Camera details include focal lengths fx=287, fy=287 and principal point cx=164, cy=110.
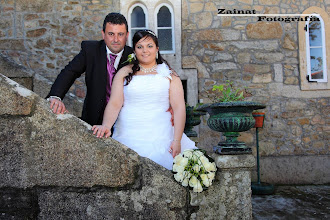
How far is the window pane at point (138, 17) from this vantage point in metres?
5.56

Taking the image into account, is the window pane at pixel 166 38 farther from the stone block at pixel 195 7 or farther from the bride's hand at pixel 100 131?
the bride's hand at pixel 100 131

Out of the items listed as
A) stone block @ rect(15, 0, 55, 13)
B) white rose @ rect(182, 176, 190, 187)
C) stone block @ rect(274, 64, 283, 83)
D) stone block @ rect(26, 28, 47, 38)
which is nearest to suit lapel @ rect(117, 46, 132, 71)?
white rose @ rect(182, 176, 190, 187)

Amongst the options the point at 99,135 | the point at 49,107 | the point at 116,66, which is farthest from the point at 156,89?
the point at 49,107

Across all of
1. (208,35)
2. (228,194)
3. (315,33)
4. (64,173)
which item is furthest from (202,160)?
(315,33)

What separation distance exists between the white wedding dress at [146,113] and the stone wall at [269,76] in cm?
297

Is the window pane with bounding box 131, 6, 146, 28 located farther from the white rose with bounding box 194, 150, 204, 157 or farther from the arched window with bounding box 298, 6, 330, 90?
the white rose with bounding box 194, 150, 204, 157

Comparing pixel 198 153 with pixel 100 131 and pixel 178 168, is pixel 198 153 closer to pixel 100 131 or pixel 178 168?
pixel 178 168

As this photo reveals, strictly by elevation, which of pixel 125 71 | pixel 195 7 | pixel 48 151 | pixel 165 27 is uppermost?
pixel 195 7

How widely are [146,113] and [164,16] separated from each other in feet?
12.1

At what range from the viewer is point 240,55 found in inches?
214

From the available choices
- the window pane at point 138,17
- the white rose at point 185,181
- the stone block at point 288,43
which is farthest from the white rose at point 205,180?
the stone block at point 288,43

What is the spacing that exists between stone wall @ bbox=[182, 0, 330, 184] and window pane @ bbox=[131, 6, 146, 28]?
0.81 meters

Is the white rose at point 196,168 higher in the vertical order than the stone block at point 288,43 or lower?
lower

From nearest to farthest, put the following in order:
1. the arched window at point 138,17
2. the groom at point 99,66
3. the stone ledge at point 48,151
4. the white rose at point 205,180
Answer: the stone ledge at point 48,151 < the white rose at point 205,180 < the groom at point 99,66 < the arched window at point 138,17
